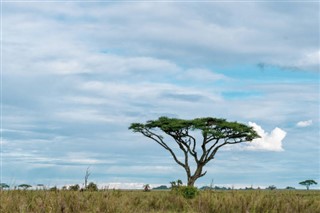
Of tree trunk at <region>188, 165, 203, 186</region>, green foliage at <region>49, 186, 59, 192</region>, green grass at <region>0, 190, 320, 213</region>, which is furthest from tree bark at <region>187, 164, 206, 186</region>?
green foliage at <region>49, 186, 59, 192</region>

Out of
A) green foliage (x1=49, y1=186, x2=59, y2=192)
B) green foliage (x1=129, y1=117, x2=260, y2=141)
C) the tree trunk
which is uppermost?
green foliage (x1=129, y1=117, x2=260, y2=141)

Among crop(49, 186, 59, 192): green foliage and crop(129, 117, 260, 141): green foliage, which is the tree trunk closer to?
crop(129, 117, 260, 141): green foliage

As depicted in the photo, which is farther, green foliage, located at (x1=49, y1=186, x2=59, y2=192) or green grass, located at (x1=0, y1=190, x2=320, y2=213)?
green foliage, located at (x1=49, y1=186, x2=59, y2=192)

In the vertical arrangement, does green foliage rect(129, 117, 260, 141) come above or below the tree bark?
above

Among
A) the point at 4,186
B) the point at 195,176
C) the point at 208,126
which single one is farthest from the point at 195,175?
the point at 4,186

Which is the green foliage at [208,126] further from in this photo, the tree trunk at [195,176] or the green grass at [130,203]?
the green grass at [130,203]

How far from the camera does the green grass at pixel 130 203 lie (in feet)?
34.7

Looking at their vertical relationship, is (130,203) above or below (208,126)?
below

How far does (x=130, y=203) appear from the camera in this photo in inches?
486

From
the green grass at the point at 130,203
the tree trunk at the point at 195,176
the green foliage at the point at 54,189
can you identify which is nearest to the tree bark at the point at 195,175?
the tree trunk at the point at 195,176

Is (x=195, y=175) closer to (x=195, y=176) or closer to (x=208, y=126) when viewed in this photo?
(x=195, y=176)

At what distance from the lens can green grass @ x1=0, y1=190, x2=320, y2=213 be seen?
10.6 meters

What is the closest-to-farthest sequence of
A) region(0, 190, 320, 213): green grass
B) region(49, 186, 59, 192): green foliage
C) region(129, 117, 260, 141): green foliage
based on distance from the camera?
region(0, 190, 320, 213): green grass
region(49, 186, 59, 192): green foliage
region(129, 117, 260, 141): green foliage

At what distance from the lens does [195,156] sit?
52.4 m
